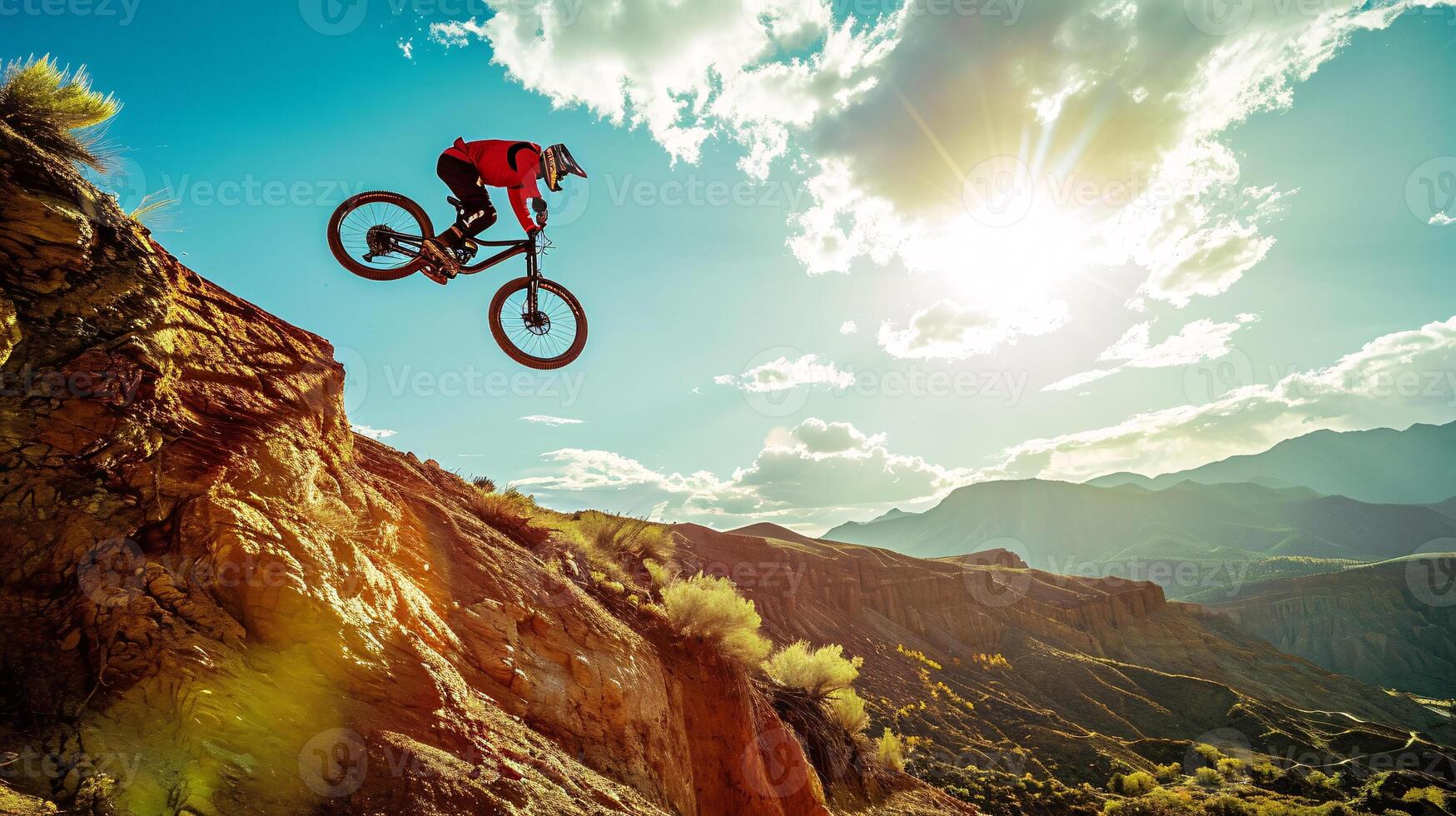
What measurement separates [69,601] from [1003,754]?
152 ft

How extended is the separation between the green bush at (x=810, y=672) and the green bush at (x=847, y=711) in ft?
0.76

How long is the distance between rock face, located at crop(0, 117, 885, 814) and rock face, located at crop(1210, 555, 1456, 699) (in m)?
132

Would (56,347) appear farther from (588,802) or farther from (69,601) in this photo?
(588,802)

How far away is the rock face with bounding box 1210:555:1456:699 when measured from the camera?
94.1 m

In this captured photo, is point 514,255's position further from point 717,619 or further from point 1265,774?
point 1265,774

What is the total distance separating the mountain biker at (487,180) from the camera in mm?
8414

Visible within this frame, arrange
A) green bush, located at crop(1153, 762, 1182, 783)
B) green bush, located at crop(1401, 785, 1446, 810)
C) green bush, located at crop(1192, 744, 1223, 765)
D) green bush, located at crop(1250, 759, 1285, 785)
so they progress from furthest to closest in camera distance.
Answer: green bush, located at crop(1192, 744, 1223, 765) → green bush, located at crop(1250, 759, 1285, 785) → green bush, located at crop(1153, 762, 1182, 783) → green bush, located at crop(1401, 785, 1446, 810)

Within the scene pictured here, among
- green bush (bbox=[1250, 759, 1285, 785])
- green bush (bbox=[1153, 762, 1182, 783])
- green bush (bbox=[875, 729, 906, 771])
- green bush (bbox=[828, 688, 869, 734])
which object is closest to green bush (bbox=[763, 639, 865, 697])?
green bush (bbox=[828, 688, 869, 734])

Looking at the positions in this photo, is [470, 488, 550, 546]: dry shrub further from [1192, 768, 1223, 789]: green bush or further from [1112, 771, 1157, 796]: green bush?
[1192, 768, 1223, 789]: green bush

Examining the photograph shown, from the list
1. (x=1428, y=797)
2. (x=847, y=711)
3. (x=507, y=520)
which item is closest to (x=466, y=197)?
(x=507, y=520)

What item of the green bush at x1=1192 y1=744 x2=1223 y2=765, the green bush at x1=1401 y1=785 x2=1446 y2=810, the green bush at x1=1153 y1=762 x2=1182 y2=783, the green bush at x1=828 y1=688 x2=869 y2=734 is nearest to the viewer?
the green bush at x1=828 y1=688 x2=869 y2=734

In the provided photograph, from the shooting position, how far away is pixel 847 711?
51.9ft

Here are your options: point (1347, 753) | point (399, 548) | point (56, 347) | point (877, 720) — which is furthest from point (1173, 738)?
point (56, 347)

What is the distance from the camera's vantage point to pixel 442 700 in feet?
16.0
